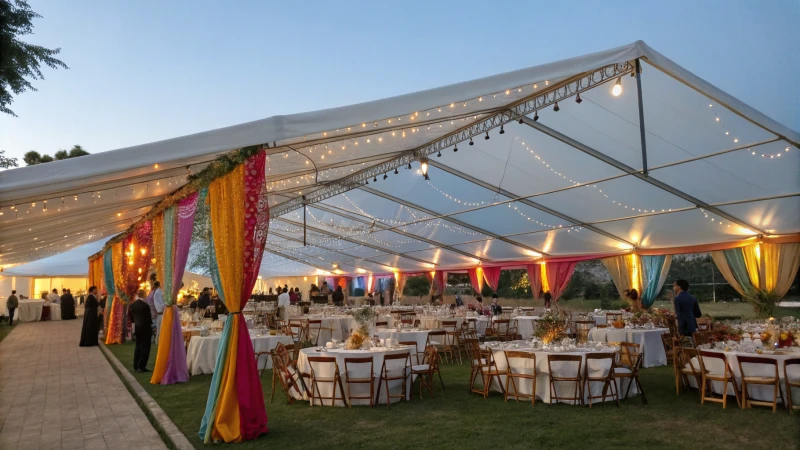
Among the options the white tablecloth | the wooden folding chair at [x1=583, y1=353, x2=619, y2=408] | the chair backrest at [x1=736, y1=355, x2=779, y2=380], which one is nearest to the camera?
the chair backrest at [x1=736, y1=355, x2=779, y2=380]

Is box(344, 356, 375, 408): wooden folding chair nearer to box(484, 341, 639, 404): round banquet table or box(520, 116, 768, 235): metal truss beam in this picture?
box(484, 341, 639, 404): round banquet table

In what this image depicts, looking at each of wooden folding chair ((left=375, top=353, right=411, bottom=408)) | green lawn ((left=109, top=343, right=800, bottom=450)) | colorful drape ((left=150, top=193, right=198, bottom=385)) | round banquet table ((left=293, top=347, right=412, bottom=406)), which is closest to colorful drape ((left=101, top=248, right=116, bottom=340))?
colorful drape ((left=150, top=193, right=198, bottom=385))

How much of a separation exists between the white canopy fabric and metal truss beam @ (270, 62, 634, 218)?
0.10 ft

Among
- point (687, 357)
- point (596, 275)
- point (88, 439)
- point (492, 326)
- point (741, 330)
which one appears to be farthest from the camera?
point (596, 275)

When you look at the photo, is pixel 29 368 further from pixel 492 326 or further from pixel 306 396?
pixel 492 326

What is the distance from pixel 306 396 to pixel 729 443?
4.58 m

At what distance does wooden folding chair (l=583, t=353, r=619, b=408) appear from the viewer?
6066 millimetres

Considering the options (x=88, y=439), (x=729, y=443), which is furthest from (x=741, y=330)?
(x=88, y=439)

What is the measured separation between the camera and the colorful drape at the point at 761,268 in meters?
11.0

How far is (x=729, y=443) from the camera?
461 cm

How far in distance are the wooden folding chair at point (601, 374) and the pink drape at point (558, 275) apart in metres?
10.4

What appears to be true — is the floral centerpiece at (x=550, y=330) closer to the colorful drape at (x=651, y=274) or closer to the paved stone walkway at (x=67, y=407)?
the paved stone walkway at (x=67, y=407)

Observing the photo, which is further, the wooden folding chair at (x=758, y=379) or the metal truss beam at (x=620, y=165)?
the metal truss beam at (x=620, y=165)

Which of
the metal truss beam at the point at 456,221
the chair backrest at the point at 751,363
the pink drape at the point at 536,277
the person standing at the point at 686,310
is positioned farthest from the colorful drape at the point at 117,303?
the chair backrest at the point at 751,363
